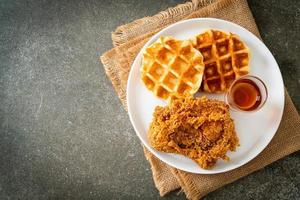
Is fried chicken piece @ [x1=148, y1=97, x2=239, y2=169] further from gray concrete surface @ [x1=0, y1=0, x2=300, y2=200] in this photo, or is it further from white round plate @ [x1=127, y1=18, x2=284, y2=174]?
gray concrete surface @ [x1=0, y1=0, x2=300, y2=200]

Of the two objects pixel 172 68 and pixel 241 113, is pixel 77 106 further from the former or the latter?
pixel 241 113

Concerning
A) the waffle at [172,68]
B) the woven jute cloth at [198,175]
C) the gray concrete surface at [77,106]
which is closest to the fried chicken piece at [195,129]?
the waffle at [172,68]

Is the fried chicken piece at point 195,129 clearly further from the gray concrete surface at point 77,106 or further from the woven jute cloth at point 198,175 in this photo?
the gray concrete surface at point 77,106

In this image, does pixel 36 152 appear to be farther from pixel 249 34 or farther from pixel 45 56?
pixel 249 34

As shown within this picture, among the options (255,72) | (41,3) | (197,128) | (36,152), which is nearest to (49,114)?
(36,152)

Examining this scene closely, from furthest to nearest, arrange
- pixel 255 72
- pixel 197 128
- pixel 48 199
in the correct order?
pixel 48 199 < pixel 255 72 < pixel 197 128

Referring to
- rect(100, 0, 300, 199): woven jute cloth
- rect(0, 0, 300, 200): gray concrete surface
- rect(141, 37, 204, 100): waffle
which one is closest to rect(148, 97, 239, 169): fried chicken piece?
rect(141, 37, 204, 100): waffle

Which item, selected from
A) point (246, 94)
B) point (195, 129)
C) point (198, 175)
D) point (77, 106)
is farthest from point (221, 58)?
point (77, 106)

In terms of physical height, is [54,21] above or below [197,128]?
above
